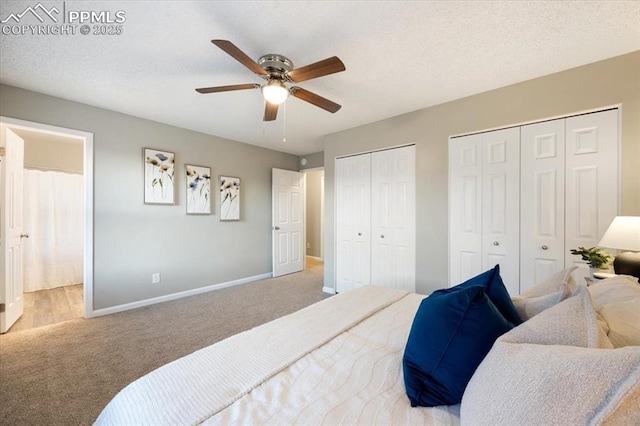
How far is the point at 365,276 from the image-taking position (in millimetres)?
3541

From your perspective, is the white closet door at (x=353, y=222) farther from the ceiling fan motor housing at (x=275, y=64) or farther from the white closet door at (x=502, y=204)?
the ceiling fan motor housing at (x=275, y=64)

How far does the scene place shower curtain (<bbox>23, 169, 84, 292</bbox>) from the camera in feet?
12.6

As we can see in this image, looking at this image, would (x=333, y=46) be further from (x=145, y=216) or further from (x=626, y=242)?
(x=145, y=216)

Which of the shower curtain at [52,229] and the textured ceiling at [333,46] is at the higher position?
the textured ceiling at [333,46]

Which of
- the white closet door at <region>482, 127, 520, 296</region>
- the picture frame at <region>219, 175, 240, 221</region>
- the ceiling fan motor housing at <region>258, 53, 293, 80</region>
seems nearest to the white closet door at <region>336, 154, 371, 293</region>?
the white closet door at <region>482, 127, 520, 296</region>

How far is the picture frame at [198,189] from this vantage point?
12.3 feet

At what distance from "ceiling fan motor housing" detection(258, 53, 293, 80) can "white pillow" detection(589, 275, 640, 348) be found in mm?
2129

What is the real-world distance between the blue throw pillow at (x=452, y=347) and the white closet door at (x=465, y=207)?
2.03m

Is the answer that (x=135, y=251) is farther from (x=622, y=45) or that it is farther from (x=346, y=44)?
(x=622, y=45)

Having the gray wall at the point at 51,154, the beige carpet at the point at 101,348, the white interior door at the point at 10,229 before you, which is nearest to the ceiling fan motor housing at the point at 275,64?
the beige carpet at the point at 101,348

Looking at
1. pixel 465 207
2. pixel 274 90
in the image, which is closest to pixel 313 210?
pixel 465 207

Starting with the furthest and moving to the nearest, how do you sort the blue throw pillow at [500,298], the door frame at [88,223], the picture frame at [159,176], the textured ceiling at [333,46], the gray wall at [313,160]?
the gray wall at [313,160] → the picture frame at [159,176] → the door frame at [88,223] → the textured ceiling at [333,46] → the blue throw pillow at [500,298]

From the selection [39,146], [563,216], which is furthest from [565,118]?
[39,146]

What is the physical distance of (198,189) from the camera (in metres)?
3.83
